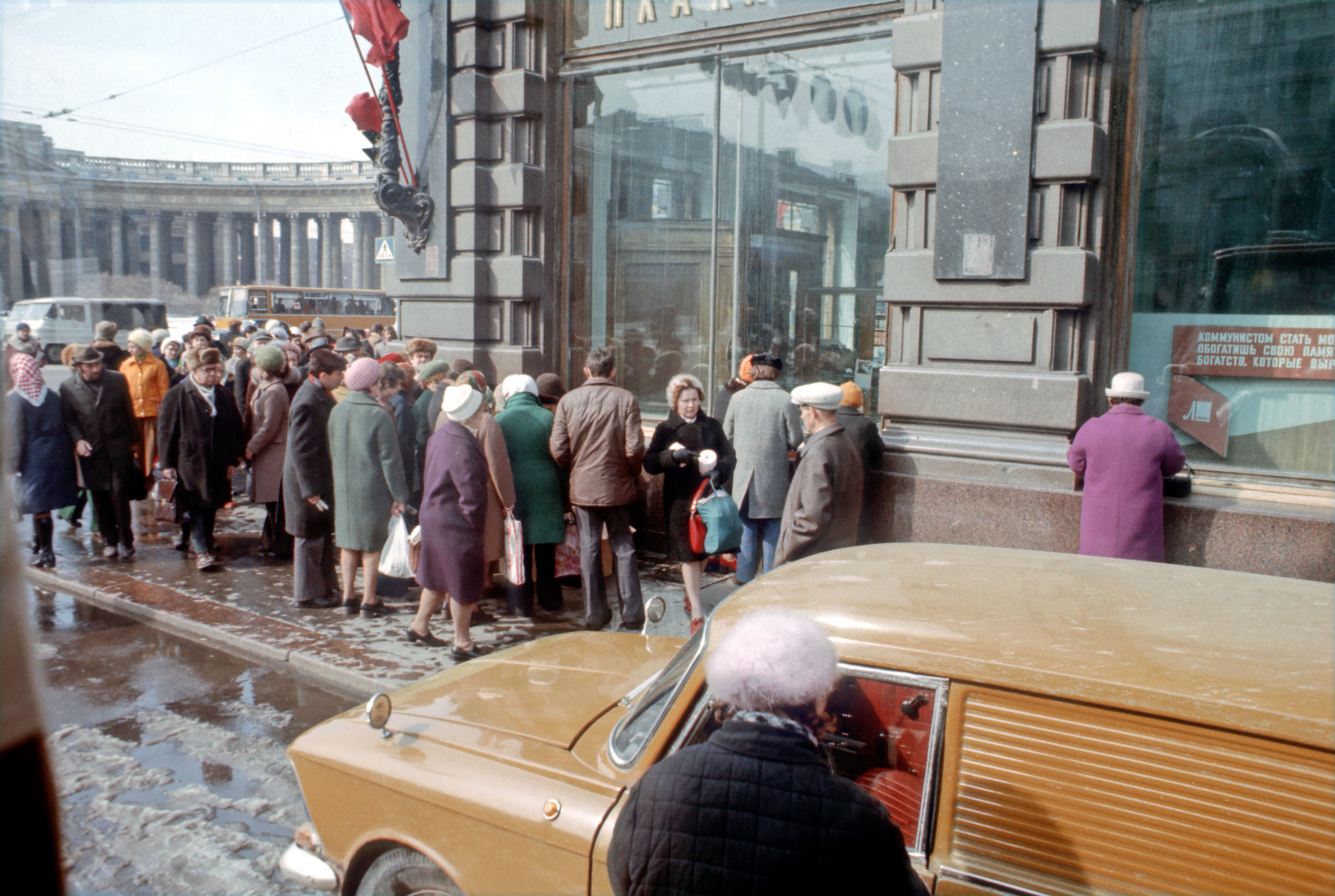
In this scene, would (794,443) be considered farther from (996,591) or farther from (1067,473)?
(996,591)

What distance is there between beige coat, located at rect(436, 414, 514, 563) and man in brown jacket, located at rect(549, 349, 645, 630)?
0.47 m

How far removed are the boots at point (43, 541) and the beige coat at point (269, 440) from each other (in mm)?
1860

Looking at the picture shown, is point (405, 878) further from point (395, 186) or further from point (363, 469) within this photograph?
point (395, 186)

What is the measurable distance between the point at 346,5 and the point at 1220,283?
8733 millimetres

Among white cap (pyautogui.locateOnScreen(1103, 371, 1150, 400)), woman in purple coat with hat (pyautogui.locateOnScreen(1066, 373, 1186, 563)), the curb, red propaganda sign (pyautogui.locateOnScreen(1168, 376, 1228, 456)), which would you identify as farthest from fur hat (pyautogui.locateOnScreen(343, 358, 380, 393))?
red propaganda sign (pyautogui.locateOnScreen(1168, 376, 1228, 456))

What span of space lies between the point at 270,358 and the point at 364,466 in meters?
2.17

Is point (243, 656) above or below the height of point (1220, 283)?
below

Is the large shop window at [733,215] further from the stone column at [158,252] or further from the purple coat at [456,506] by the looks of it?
the stone column at [158,252]

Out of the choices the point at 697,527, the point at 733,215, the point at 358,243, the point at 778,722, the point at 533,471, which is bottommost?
the point at 697,527

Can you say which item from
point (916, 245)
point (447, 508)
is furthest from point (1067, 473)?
point (447, 508)

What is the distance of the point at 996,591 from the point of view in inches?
102

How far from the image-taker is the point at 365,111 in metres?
10.6

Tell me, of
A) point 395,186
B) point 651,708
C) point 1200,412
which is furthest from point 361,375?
point 1200,412

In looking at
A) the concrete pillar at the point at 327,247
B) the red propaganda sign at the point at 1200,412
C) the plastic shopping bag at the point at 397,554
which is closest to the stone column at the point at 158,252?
the concrete pillar at the point at 327,247
